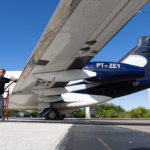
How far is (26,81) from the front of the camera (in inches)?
240

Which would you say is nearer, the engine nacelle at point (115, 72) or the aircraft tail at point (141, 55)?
the engine nacelle at point (115, 72)

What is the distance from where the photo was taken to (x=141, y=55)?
10.5 metres

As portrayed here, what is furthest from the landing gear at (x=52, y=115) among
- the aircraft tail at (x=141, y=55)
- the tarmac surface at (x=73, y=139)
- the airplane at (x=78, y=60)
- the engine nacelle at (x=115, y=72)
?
the tarmac surface at (x=73, y=139)

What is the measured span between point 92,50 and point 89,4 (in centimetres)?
185

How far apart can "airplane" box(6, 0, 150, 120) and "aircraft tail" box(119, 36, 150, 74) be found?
0.07 m

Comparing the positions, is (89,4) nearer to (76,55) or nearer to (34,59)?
(76,55)

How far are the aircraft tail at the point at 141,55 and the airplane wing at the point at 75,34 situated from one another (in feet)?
20.4

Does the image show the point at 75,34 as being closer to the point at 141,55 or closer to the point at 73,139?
the point at 73,139

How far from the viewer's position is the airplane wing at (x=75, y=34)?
2688mm

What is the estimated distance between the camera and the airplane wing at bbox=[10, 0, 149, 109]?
269cm

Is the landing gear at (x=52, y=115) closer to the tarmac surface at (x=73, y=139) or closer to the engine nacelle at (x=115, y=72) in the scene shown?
the engine nacelle at (x=115, y=72)

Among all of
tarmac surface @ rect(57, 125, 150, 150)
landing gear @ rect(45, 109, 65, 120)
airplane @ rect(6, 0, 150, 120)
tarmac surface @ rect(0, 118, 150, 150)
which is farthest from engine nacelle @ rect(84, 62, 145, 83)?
tarmac surface @ rect(57, 125, 150, 150)

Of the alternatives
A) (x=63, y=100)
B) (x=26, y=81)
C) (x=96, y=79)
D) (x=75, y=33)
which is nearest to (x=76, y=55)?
(x=75, y=33)

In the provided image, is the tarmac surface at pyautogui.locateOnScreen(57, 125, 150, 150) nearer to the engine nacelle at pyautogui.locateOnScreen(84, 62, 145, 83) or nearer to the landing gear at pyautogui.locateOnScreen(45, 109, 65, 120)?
the engine nacelle at pyautogui.locateOnScreen(84, 62, 145, 83)
